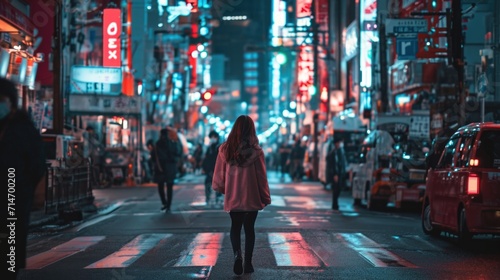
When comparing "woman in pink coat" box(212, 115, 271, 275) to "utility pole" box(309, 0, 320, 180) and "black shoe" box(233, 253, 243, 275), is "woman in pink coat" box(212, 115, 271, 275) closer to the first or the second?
"black shoe" box(233, 253, 243, 275)

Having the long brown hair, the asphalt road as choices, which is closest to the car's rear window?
the asphalt road

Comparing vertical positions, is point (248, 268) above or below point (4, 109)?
below

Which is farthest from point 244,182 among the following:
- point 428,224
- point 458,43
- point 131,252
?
point 458,43

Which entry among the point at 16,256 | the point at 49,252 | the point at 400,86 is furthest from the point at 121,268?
the point at 400,86

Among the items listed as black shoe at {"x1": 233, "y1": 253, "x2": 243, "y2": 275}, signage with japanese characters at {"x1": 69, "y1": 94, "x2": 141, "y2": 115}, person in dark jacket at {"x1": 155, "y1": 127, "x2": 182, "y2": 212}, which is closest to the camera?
black shoe at {"x1": 233, "y1": 253, "x2": 243, "y2": 275}

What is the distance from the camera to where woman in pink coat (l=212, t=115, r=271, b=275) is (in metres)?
11.2

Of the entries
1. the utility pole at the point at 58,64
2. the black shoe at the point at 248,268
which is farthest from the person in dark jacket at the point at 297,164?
the black shoe at the point at 248,268

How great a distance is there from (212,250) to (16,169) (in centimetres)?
686

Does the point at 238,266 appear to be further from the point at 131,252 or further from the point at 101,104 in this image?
the point at 101,104

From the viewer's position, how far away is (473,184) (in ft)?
46.5

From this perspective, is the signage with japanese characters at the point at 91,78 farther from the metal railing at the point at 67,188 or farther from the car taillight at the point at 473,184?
the car taillight at the point at 473,184

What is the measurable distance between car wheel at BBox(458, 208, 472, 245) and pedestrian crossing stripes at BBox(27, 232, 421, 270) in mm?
1191

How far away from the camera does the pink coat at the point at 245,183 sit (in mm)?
11195

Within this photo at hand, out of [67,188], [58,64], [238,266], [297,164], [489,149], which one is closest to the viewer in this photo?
[238,266]
